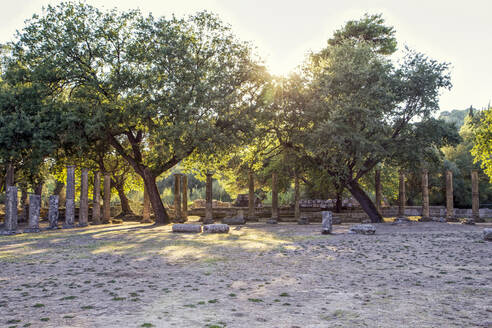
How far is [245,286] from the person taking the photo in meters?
7.76

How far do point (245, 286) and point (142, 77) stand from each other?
54.1 ft

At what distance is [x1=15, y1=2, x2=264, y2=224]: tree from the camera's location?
845 inches

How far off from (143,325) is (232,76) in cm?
1959

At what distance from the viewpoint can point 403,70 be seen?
81.1ft

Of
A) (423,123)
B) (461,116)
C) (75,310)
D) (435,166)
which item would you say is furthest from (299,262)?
(461,116)

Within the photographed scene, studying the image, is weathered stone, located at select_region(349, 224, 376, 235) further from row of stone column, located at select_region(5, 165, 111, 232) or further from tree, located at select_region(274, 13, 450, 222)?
row of stone column, located at select_region(5, 165, 111, 232)

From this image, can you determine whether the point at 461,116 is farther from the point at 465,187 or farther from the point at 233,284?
the point at 233,284

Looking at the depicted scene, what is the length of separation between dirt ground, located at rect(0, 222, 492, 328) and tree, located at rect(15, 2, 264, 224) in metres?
9.18

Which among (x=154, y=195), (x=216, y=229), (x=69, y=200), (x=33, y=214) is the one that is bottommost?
(x=216, y=229)

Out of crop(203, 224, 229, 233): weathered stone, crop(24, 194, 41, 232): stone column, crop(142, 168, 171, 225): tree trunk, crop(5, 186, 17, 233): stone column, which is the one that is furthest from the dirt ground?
crop(142, 168, 171, 225): tree trunk

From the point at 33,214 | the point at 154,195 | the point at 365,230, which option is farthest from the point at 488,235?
the point at 33,214

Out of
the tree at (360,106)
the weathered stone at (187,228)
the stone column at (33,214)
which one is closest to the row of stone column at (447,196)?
the tree at (360,106)

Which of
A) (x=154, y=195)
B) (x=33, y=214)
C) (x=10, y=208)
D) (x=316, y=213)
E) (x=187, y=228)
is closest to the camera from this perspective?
(x=10, y=208)

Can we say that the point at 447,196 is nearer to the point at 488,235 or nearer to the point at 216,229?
the point at 488,235
